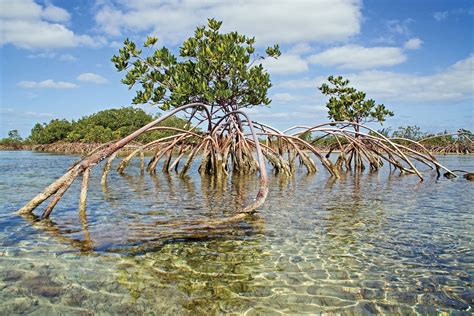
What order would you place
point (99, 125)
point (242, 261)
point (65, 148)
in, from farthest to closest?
point (99, 125) → point (65, 148) → point (242, 261)

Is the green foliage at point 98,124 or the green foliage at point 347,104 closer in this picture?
the green foliage at point 347,104

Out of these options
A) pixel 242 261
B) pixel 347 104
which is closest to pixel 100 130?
pixel 347 104

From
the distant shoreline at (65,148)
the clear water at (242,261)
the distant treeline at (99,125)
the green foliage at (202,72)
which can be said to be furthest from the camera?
the distant treeline at (99,125)

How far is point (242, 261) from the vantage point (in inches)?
160

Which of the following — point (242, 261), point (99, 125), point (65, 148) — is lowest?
point (242, 261)

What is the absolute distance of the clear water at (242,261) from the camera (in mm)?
3129

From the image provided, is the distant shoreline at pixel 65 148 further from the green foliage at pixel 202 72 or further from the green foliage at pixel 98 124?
the green foliage at pixel 202 72

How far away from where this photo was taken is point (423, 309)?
119 inches

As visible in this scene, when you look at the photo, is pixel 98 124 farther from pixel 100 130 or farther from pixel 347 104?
pixel 347 104

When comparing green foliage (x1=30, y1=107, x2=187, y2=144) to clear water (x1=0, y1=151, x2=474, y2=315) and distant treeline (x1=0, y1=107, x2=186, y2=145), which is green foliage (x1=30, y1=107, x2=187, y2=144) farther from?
clear water (x1=0, y1=151, x2=474, y2=315)

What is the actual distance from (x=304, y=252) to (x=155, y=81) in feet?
37.5

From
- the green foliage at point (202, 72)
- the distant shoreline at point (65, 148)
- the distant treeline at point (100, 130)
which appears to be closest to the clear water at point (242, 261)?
the green foliage at point (202, 72)

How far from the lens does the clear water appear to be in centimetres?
313

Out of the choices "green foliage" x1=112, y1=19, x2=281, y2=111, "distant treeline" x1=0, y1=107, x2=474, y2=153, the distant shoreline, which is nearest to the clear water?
"green foliage" x1=112, y1=19, x2=281, y2=111
